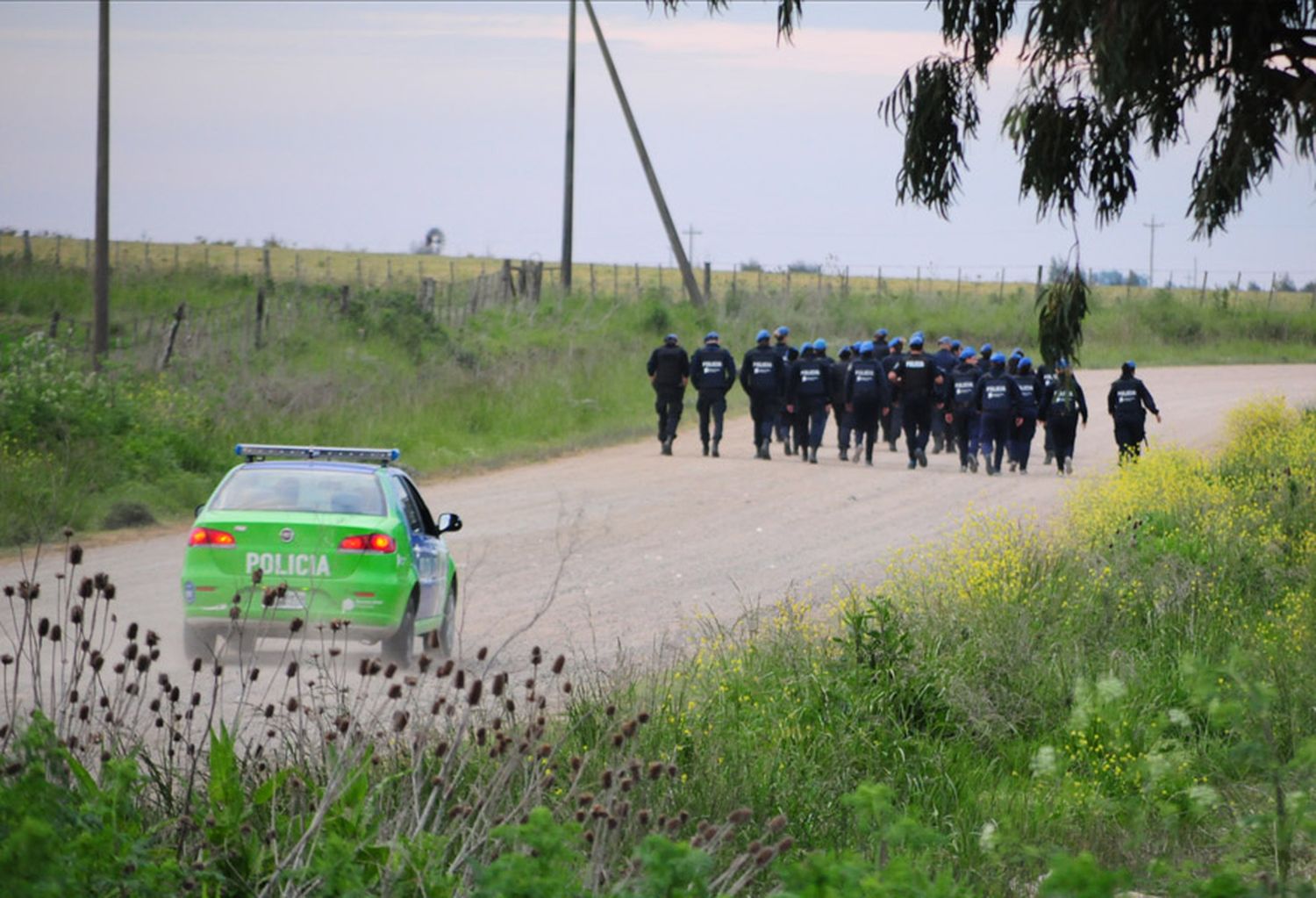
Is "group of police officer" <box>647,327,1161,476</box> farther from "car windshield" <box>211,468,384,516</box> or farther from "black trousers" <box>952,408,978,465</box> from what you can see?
"car windshield" <box>211,468,384,516</box>

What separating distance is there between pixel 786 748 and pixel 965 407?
18821 millimetres

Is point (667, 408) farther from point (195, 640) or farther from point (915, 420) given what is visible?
point (195, 640)

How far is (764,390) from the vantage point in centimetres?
2653

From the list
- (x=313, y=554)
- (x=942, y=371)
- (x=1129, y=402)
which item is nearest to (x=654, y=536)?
(x=313, y=554)

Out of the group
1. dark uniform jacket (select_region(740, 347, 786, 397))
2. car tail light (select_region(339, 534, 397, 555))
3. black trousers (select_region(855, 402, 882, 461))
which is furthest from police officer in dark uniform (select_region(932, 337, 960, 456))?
car tail light (select_region(339, 534, 397, 555))

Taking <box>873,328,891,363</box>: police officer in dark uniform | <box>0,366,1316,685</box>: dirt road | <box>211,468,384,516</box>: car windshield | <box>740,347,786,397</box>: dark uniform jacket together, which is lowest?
<box>0,366,1316,685</box>: dirt road

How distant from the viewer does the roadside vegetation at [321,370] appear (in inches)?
773

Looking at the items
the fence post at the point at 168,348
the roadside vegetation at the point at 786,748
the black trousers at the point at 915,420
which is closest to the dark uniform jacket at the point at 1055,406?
the black trousers at the point at 915,420

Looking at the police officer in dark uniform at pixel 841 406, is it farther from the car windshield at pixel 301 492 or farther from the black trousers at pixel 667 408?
the car windshield at pixel 301 492

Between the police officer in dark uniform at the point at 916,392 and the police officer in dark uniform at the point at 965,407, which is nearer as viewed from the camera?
the police officer in dark uniform at the point at 916,392

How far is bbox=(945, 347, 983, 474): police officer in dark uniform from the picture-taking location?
86.6 feet

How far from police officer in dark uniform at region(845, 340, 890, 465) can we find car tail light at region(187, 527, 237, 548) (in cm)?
1644

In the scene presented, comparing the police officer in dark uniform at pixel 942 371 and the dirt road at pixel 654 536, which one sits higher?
the police officer in dark uniform at pixel 942 371

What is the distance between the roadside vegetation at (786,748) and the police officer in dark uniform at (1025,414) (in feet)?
31.4
